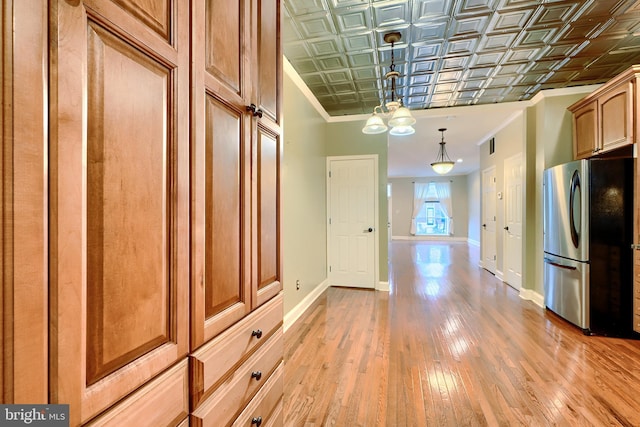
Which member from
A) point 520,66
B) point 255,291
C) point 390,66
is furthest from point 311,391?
point 520,66

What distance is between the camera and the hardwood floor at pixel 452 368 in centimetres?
181

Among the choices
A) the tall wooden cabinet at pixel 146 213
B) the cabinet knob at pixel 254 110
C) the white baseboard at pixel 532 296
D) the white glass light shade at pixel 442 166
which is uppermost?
the white glass light shade at pixel 442 166

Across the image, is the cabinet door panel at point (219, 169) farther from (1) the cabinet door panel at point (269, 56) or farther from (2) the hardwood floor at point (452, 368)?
(2) the hardwood floor at point (452, 368)

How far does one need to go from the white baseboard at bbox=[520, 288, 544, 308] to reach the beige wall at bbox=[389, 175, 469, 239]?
307 inches

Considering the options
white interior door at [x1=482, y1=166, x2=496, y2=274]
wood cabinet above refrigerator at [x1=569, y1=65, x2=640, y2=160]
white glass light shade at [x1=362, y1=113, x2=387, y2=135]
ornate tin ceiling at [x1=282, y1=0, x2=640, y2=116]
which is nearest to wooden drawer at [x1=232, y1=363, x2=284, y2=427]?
white glass light shade at [x1=362, y1=113, x2=387, y2=135]

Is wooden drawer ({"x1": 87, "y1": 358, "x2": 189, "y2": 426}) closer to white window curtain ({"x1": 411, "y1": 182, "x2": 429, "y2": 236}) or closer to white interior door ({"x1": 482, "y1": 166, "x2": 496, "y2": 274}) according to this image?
white interior door ({"x1": 482, "y1": 166, "x2": 496, "y2": 274})

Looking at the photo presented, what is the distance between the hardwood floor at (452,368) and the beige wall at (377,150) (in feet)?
2.80

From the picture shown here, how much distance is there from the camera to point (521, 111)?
4.30 metres

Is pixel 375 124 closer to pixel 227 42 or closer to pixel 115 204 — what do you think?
pixel 227 42

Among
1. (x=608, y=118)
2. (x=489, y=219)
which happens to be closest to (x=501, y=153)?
(x=489, y=219)

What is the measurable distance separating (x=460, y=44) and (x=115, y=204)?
10.8ft

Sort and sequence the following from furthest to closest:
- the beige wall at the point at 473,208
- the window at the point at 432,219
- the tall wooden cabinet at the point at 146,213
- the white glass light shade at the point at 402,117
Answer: the window at the point at 432,219 < the beige wall at the point at 473,208 < the white glass light shade at the point at 402,117 < the tall wooden cabinet at the point at 146,213

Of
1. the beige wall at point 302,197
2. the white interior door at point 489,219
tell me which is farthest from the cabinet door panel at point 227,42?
the white interior door at point 489,219

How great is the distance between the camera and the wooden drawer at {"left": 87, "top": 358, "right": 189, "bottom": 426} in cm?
58
